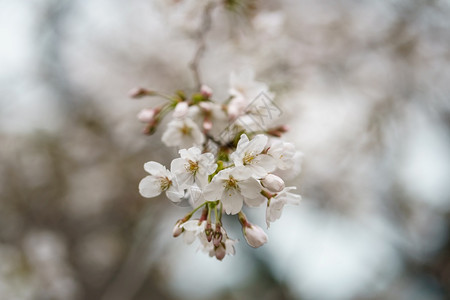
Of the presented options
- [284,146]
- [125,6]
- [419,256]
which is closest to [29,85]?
[125,6]

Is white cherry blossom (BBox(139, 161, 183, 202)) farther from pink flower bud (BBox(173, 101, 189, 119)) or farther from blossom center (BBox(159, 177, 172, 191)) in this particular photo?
pink flower bud (BBox(173, 101, 189, 119))

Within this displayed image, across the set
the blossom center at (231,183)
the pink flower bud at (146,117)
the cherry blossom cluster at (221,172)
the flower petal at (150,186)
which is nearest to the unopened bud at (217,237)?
the cherry blossom cluster at (221,172)

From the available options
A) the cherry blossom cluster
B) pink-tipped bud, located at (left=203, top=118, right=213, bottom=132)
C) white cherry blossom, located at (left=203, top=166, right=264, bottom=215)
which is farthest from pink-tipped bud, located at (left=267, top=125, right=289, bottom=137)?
white cherry blossom, located at (left=203, top=166, right=264, bottom=215)

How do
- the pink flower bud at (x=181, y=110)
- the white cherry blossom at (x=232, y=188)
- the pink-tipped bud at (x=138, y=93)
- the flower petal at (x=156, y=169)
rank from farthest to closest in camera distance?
the pink-tipped bud at (x=138, y=93), the pink flower bud at (x=181, y=110), the flower petal at (x=156, y=169), the white cherry blossom at (x=232, y=188)

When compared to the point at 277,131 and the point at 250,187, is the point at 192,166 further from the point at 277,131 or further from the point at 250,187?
the point at 277,131

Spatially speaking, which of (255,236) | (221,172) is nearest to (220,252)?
(255,236)

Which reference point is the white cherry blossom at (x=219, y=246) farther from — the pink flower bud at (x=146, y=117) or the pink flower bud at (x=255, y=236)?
the pink flower bud at (x=146, y=117)
